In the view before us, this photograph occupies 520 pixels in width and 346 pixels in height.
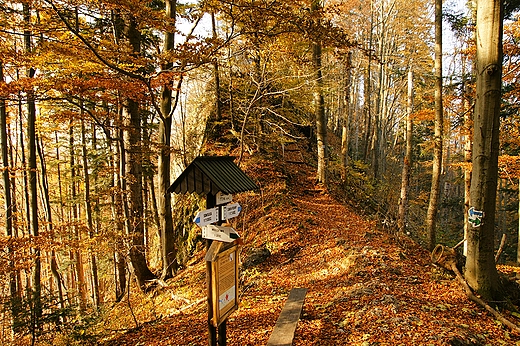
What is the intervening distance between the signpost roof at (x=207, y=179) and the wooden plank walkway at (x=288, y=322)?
2133 mm

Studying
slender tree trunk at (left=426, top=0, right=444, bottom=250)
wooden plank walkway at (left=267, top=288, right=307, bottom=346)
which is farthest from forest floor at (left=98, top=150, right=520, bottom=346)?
slender tree trunk at (left=426, top=0, right=444, bottom=250)

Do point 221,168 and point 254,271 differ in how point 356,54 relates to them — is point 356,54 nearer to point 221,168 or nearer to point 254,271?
point 254,271

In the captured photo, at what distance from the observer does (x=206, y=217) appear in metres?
3.46

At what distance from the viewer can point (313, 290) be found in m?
6.27

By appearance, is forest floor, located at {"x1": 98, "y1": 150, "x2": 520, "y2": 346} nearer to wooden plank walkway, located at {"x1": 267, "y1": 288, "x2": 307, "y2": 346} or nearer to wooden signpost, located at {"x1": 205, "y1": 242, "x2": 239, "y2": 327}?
wooden plank walkway, located at {"x1": 267, "y1": 288, "x2": 307, "y2": 346}

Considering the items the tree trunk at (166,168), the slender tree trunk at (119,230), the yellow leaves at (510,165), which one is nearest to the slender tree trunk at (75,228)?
the slender tree trunk at (119,230)

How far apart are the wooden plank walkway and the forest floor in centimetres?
29

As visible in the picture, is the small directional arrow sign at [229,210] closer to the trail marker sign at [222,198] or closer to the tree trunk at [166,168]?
the trail marker sign at [222,198]

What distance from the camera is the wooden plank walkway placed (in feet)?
13.2

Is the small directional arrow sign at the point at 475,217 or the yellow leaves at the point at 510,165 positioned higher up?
the yellow leaves at the point at 510,165

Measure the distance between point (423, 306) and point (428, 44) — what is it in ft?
69.9

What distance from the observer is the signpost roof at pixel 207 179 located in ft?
11.4

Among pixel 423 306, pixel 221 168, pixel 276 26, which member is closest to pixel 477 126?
pixel 423 306

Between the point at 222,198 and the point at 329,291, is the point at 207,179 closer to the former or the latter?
the point at 222,198
